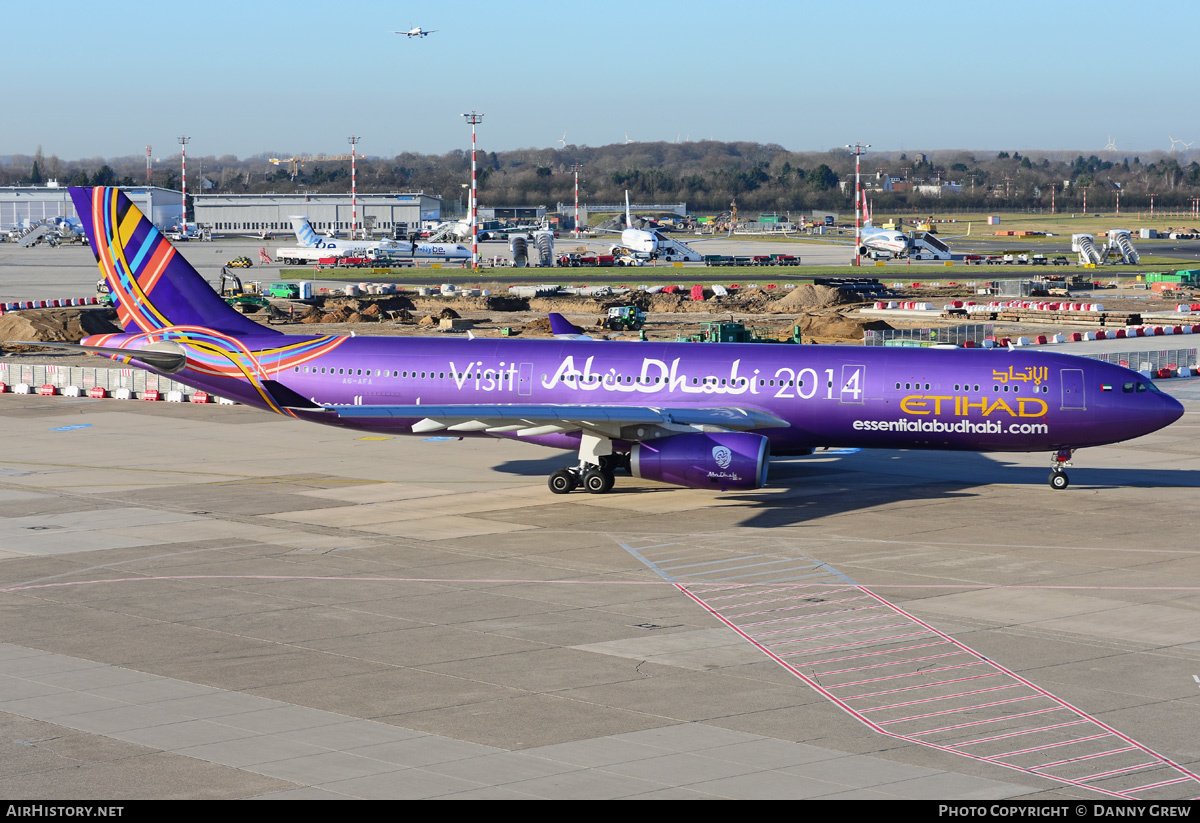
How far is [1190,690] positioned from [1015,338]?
67200 millimetres

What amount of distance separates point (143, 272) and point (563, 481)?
18.1 meters

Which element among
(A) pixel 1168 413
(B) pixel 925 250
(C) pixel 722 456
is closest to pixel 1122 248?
(B) pixel 925 250

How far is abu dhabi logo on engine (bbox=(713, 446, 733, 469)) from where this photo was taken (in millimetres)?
40094

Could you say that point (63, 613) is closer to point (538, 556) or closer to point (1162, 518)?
point (538, 556)

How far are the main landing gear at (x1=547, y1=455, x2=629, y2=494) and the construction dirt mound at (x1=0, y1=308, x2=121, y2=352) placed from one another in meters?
51.4

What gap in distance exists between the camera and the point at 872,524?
40.2 metres

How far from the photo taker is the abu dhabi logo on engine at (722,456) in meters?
40.1

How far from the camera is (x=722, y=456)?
132 feet

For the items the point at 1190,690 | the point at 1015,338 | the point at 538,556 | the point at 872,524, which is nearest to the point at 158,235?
the point at 538,556

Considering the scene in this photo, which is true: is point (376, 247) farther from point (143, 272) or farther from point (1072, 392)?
point (1072, 392)

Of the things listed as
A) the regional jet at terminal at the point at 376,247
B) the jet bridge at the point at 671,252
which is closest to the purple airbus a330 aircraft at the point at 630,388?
the regional jet at terminal at the point at 376,247

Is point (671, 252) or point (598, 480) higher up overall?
point (671, 252)

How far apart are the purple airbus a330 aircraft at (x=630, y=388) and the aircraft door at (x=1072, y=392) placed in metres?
0.05

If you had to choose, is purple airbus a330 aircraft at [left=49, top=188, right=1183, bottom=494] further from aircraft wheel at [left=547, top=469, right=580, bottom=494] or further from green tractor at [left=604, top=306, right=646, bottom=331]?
green tractor at [left=604, top=306, right=646, bottom=331]
